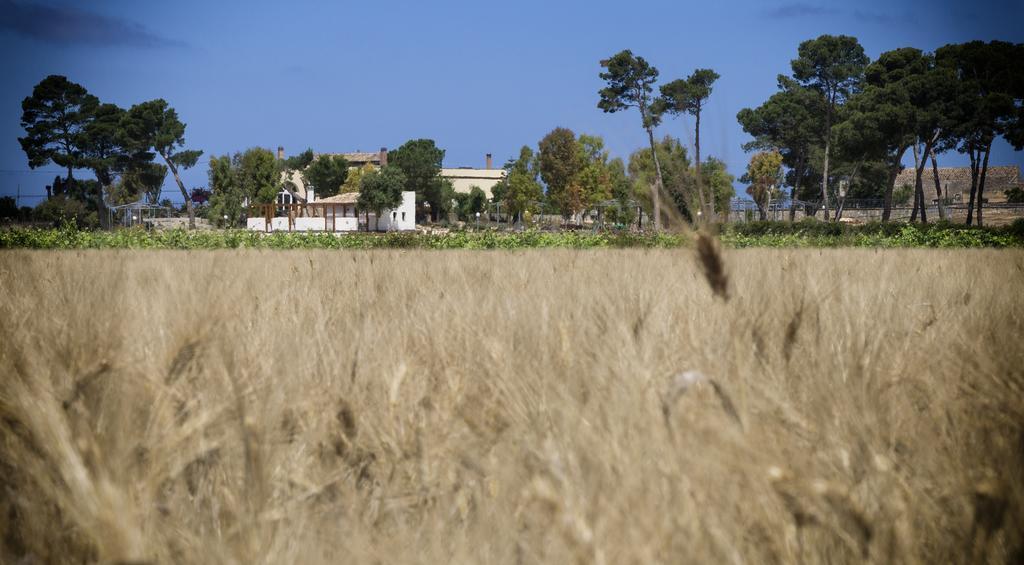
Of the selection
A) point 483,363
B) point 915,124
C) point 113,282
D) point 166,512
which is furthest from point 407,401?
point 915,124

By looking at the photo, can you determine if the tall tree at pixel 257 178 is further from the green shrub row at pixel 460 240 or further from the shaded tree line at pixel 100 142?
the green shrub row at pixel 460 240

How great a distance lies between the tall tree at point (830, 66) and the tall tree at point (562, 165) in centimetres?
2354

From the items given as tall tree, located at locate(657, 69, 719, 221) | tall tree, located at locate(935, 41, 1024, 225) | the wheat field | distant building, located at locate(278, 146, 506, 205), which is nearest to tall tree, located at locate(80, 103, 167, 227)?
distant building, located at locate(278, 146, 506, 205)

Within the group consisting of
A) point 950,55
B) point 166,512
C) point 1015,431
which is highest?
point 950,55

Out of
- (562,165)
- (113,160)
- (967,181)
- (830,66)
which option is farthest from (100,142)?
(967,181)

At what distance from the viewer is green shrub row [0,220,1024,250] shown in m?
19.5

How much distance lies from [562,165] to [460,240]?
60.5 m

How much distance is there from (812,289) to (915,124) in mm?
42863

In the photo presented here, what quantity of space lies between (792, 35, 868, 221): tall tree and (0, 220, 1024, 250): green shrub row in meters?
36.9

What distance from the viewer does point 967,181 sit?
91875mm

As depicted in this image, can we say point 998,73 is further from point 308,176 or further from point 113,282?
point 308,176

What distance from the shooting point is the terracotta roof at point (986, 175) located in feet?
294

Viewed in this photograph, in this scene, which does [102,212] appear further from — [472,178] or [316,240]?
[472,178]

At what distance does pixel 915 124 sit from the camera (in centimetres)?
4175
